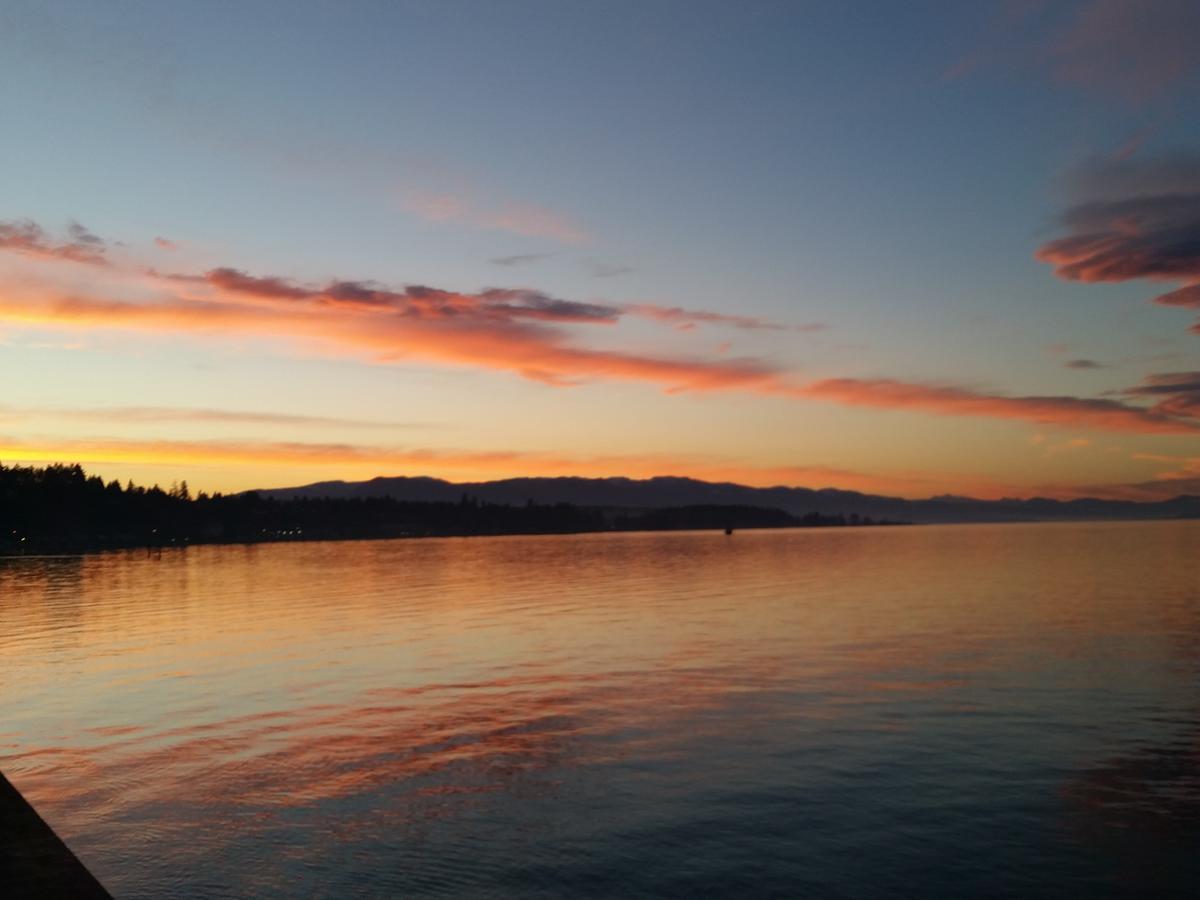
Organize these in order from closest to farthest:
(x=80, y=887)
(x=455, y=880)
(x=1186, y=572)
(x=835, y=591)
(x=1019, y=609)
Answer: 1. (x=80, y=887)
2. (x=455, y=880)
3. (x=1019, y=609)
4. (x=835, y=591)
5. (x=1186, y=572)

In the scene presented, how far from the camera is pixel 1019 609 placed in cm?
7769

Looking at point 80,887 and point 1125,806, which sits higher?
point 80,887

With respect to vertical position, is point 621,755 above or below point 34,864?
below

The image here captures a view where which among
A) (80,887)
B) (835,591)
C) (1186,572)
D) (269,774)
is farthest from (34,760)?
(1186,572)

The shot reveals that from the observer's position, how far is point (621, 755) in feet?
97.6

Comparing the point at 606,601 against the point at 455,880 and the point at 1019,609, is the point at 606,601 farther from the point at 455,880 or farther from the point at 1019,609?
the point at 455,880

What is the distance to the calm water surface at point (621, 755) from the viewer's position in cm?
2008

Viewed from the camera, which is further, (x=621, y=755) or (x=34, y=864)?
(x=621, y=755)

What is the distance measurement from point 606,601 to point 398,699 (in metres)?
50.8

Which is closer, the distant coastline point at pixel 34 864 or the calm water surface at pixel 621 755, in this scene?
the distant coastline point at pixel 34 864

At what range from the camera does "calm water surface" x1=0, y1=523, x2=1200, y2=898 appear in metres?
20.1

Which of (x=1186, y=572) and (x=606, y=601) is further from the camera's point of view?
(x=1186, y=572)

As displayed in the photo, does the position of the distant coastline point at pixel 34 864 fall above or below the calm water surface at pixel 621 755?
above

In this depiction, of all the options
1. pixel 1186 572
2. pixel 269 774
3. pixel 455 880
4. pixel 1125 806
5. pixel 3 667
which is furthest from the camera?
pixel 1186 572
